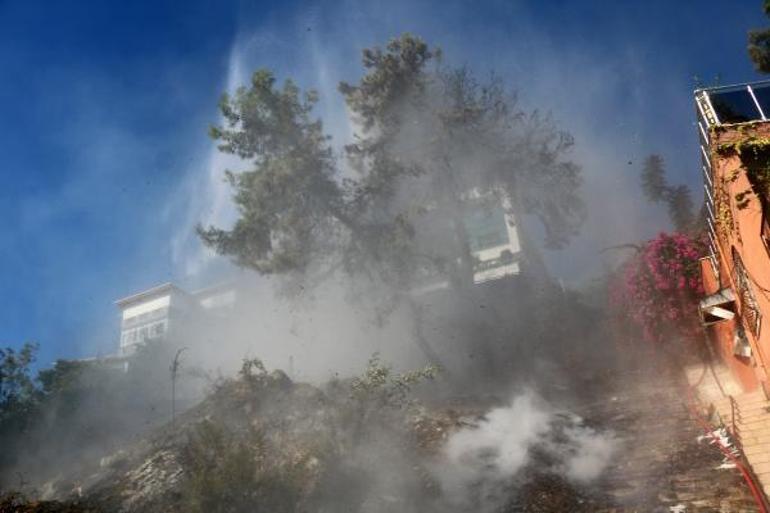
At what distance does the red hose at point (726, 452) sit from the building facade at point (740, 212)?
1.48m

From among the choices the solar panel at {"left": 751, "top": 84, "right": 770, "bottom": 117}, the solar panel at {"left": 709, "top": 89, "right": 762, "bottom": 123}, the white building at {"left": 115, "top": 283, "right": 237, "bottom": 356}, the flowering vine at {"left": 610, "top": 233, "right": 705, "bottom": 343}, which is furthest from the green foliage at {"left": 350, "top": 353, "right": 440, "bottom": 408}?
the white building at {"left": 115, "top": 283, "right": 237, "bottom": 356}

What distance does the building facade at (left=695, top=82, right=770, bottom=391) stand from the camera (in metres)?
8.75

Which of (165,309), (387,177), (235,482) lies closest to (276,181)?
(387,177)

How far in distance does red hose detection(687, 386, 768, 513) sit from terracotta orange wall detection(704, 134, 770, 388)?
1.82 m

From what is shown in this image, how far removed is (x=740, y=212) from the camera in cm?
1009

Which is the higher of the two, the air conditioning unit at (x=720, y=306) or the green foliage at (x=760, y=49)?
the green foliage at (x=760, y=49)

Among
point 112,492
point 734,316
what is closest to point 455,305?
point 734,316

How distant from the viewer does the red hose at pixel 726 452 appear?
31.9ft

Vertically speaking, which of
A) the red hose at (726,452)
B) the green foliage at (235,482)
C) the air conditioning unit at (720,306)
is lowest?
the red hose at (726,452)

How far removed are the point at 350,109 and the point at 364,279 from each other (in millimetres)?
8845

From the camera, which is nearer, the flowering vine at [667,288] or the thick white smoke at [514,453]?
the thick white smoke at [514,453]

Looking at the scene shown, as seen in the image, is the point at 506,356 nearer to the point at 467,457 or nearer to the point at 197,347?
the point at 467,457

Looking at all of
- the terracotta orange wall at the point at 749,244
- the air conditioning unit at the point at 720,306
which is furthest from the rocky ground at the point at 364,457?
the air conditioning unit at the point at 720,306

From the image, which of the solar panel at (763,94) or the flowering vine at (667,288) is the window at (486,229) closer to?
the flowering vine at (667,288)
